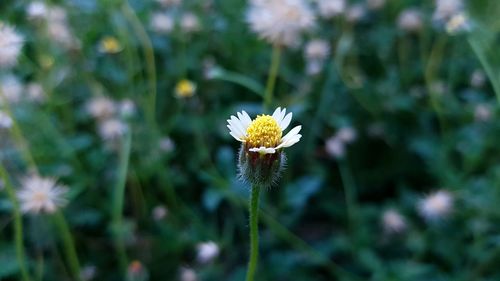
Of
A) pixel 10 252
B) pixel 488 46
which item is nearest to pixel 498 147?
pixel 488 46

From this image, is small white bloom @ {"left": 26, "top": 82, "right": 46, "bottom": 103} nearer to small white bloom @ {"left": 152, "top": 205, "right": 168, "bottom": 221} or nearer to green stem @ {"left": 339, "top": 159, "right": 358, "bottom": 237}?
small white bloom @ {"left": 152, "top": 205, "right": 168, "bottom": 221}

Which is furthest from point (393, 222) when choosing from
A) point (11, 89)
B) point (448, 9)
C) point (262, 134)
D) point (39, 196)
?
point (11, 89)

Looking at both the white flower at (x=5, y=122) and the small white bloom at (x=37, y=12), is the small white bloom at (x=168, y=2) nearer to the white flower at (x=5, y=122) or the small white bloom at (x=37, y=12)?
the small white bloom at (x=37, y=12)

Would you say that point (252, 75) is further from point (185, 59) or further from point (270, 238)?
point (270, 238)

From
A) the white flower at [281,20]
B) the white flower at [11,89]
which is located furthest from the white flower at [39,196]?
the white flower at [281,20]

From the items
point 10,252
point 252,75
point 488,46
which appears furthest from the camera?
point 252,75

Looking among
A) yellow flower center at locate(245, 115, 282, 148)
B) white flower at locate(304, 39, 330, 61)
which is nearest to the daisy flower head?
yellow flower center at locate(245, 115, 282, 148)
